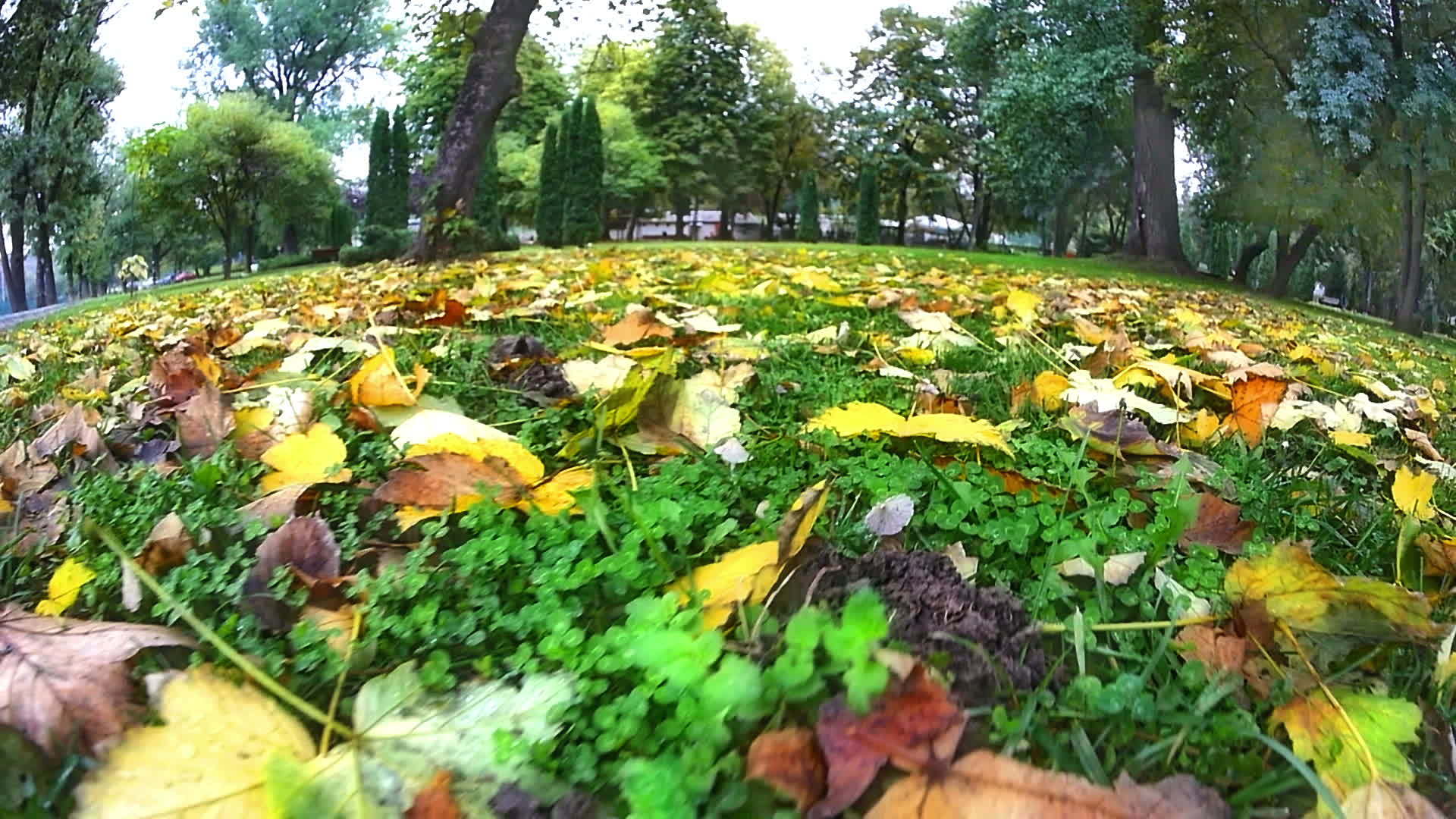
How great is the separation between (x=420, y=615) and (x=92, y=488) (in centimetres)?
44

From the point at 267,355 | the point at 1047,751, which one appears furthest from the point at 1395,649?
the point at 267,355

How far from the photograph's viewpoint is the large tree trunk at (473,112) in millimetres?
4578

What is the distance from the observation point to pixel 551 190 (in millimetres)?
11055

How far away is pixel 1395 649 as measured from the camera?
0.48m

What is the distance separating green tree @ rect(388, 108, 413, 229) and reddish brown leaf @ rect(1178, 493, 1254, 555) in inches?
182

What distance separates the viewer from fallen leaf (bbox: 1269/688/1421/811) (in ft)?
1.28

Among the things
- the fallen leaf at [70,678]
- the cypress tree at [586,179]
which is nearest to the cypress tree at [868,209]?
the cypress tree at [586,179]

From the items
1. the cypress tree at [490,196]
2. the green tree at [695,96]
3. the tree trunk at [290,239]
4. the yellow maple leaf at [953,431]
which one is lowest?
the yellow maple leaf at [953,431]

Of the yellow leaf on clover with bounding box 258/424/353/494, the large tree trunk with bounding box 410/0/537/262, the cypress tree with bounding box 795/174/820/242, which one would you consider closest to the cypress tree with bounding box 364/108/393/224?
the large tree trunk with bounding box 410/0/537/262

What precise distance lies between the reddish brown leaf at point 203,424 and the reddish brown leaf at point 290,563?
0.99ft

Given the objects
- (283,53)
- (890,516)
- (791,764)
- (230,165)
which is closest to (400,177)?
(283,53)

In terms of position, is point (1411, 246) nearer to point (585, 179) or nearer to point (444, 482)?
point (444, 482)

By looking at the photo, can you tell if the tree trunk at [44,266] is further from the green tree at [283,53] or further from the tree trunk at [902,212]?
the tree trunk at [902,212]

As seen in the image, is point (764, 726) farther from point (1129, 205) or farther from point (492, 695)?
point (1129, 205)
